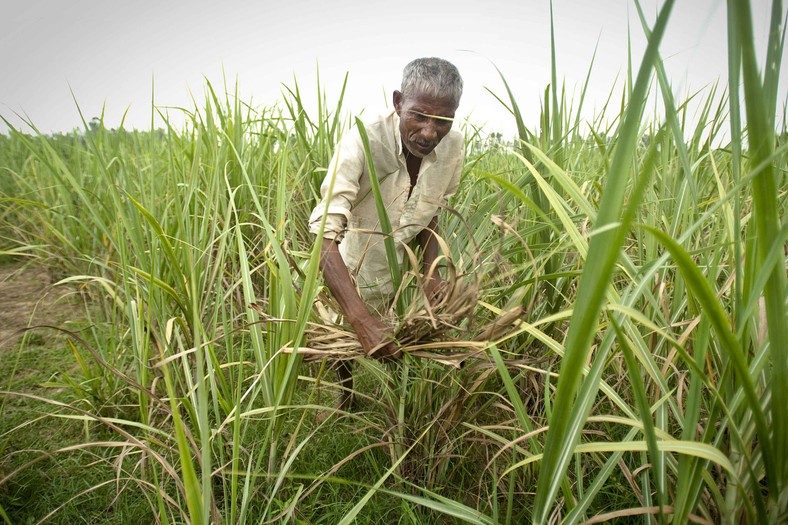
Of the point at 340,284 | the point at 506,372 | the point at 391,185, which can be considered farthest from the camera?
the point at 391,185

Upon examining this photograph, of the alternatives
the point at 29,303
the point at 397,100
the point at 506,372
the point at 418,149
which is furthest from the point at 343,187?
the point at 29,303

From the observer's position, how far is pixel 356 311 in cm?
114

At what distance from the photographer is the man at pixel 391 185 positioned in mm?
1174

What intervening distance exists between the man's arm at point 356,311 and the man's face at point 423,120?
44cm

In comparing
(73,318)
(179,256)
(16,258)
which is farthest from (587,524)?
(16,258)

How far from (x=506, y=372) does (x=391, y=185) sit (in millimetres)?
1023

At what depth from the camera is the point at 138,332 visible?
4.00ft

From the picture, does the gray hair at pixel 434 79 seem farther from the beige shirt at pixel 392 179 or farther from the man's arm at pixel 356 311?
the man's arm at pixel 356 311

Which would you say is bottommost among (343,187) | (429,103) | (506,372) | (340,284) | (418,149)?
(506,372)

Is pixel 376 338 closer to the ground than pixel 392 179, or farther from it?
closer to the ground

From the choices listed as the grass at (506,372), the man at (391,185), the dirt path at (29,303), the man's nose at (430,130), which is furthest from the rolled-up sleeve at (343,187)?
the dirt path at (29,303)

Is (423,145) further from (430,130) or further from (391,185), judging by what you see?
(391,185)

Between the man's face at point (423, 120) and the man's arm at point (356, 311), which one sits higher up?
the man's face at point (423, 120)

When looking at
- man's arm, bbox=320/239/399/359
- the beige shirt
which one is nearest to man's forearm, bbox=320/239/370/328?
man's arm, bbox=320/239/399/359
